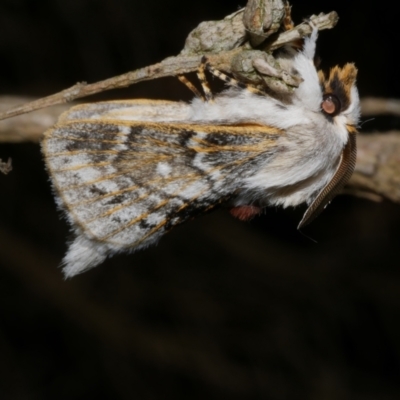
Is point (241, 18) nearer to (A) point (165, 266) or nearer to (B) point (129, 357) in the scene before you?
(A) point (165, 266)

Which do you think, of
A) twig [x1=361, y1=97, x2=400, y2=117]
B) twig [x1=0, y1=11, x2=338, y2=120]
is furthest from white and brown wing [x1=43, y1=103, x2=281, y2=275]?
twig [x1=361, y1=97, x2=400, y2=117]

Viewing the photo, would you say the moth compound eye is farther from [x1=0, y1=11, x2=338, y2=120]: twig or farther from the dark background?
the dark background

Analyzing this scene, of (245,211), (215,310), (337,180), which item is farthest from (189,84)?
(215,310)

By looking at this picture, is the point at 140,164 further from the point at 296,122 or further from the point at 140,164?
the point at 296,122

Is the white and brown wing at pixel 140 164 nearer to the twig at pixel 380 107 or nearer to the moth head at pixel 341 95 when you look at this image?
the moth head at pixel 341 95

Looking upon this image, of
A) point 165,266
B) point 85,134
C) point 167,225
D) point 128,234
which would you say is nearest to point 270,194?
point 167,225
